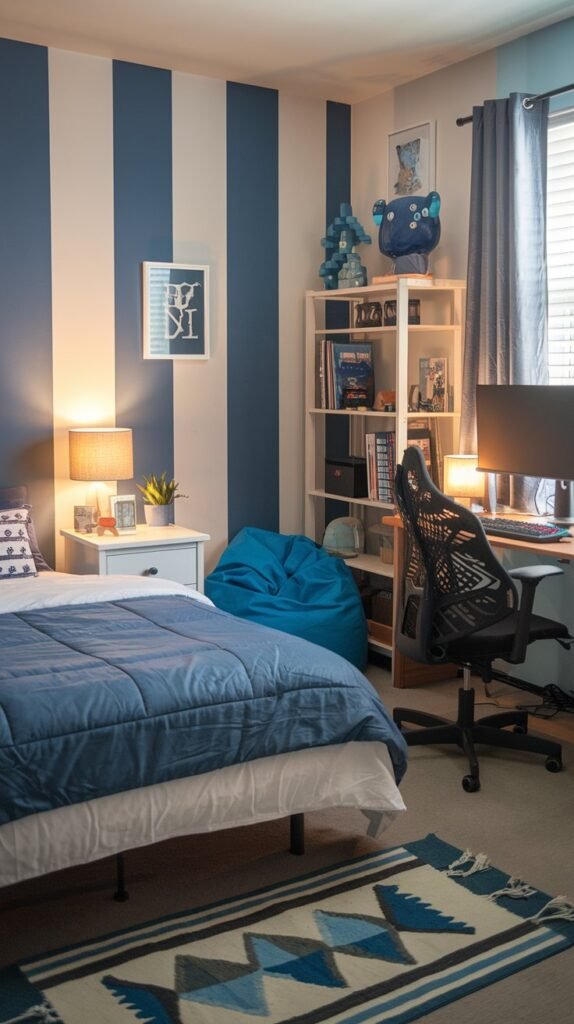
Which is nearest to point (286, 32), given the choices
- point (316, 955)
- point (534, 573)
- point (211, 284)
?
point (211, 284)

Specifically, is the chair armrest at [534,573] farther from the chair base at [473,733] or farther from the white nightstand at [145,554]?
the white nightstand at [145,554]

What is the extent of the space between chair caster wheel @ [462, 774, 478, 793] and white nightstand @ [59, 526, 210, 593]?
5.02 ft

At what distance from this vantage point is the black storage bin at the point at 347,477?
15.9 feet

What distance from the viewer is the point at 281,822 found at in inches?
121

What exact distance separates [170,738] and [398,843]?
854 millimetres

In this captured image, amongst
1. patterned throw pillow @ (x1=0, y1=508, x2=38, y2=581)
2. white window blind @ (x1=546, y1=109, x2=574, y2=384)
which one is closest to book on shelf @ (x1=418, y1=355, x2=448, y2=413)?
white window blind @ (x1=546, y1=109, x2=574, y2=384)

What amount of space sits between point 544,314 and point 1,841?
9.49 ft

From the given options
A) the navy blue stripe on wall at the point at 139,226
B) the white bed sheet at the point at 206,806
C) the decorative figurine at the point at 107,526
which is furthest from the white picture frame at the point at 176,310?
the white bed sheet at the point at 206,806

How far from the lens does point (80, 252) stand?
451cm

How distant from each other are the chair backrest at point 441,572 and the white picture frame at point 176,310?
1.67 meters

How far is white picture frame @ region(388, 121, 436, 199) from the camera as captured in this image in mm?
4711

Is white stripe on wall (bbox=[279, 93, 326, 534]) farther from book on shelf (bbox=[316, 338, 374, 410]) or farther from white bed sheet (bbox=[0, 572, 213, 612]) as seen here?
white bed sheet (bbox=[0, 572, 213, 612])

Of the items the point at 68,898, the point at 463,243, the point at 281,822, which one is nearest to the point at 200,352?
the point at 463,243

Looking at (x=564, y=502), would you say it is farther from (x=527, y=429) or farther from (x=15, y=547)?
(x=15, y=547)
